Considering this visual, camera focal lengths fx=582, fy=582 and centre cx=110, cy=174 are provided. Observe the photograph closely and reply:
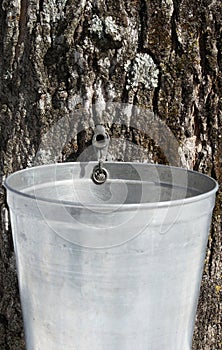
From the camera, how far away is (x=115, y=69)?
144 centimetres

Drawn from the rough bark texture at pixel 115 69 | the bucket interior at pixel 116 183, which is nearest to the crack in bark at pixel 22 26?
the rough bark texture at pixel 115 69

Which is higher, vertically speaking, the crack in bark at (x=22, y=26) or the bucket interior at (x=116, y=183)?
the crack in bark at (x=22, y=26)

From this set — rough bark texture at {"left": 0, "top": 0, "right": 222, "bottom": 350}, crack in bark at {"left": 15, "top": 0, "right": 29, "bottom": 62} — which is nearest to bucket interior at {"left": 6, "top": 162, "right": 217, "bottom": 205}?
rough bark texture at {"left": 0, "top": 0, "right": 222, "bottom": 350}

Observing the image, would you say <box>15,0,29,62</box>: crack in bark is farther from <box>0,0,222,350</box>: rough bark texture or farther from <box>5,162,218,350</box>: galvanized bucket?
<box>5,162,218,350</box>: galvanized bucket

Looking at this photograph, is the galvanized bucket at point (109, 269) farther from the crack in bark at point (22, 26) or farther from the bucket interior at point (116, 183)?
the crack in bark at point (22, 26)

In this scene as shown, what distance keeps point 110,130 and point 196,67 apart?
0.87ft

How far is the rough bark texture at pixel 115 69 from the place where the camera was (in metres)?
1.42

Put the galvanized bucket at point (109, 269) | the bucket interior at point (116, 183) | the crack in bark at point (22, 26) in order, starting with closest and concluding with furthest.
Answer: the galvanized bucket at point (109, 269), the bucket interior at point (116, 183), the crack in bark at point (22, 26)

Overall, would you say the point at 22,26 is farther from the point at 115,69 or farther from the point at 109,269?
the point at 109,269

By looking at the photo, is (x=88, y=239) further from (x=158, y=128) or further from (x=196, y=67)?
(x=196, y=67)

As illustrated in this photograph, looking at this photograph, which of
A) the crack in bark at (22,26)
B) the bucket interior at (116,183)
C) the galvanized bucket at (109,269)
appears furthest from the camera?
the crack in bark at (22,26)

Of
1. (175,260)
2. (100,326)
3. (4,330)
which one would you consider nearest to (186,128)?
(175,260)

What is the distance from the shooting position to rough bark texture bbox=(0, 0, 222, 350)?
142cm

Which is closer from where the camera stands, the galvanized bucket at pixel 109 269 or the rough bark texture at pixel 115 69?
the galvanized bucket at pixel 109 269
